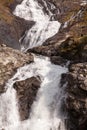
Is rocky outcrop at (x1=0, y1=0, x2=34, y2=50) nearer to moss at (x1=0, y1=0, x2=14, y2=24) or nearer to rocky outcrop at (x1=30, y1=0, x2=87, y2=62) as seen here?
moss at (x1=0, y1=0, x2=14, y2=24)

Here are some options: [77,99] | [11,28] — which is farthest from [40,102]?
[11,28]

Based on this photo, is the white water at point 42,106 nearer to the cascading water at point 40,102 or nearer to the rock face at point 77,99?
the cascading water at point 40,102

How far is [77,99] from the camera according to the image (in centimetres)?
3091

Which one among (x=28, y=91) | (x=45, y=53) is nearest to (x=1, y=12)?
(x=45, y=53)

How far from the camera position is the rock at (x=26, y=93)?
36.0m

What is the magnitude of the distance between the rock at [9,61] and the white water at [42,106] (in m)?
1.03

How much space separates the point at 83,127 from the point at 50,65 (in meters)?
14.8

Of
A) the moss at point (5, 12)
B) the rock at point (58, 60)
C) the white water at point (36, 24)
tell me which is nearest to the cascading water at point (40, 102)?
the rock at point (58, 60)

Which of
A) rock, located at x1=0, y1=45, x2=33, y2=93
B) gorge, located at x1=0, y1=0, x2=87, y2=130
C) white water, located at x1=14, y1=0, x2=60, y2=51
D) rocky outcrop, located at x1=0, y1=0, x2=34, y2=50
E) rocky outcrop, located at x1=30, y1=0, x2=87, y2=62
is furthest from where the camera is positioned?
white water, located at x1=14, y1=0, x2=60, y2=51

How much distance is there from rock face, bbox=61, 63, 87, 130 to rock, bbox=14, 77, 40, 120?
5089mm

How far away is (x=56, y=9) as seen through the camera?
82062mm

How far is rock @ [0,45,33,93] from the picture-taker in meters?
41.4

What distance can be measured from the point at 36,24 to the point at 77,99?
140 feet

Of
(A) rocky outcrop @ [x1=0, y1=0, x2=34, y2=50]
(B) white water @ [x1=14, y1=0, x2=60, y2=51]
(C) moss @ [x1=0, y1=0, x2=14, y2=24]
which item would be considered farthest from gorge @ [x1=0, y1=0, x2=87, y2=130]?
(C) moss @ [x1=0, y1=0, x2=14, y2=24]
